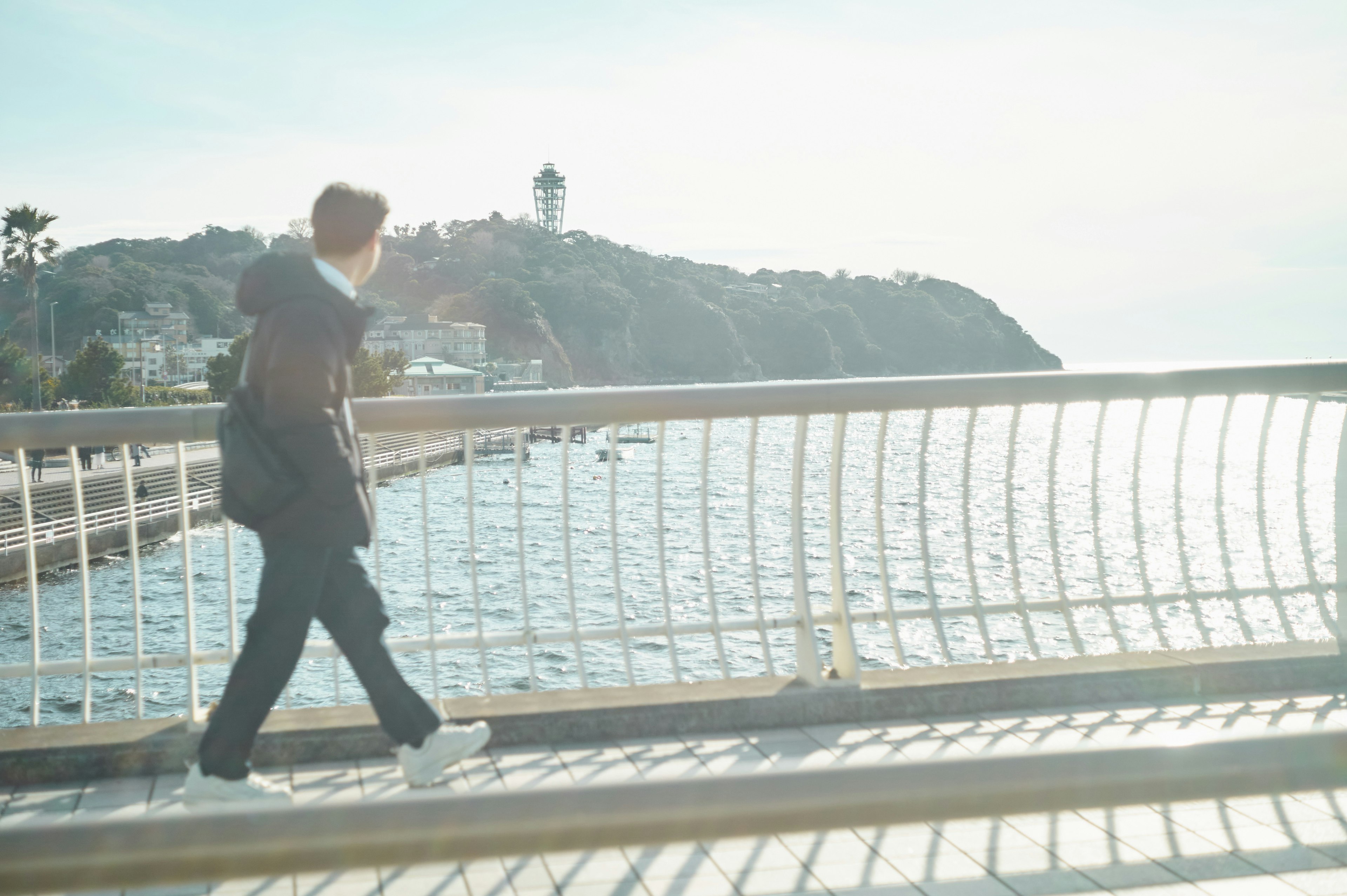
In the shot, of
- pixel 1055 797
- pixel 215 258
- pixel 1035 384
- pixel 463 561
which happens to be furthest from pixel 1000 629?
pixel 215 258

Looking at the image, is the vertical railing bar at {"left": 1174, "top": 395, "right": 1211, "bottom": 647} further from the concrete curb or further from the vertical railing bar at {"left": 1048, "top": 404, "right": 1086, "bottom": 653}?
the vertical railing bar at {"left": 1048, "top": 404, "right": 1086, "bottom": 653}

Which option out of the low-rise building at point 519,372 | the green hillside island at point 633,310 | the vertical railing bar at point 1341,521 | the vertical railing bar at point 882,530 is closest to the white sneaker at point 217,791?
the vertical railing bar at point 882,530

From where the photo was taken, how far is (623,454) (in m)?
121

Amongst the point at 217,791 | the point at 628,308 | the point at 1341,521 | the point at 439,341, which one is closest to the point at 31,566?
the point at 217,791

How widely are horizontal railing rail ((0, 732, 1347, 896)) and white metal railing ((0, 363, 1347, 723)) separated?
234cm

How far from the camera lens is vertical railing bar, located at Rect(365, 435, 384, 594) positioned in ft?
9.50

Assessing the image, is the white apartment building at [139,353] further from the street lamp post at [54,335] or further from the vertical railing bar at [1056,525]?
the vertical railing bar at [1056,525]

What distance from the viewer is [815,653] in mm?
3654

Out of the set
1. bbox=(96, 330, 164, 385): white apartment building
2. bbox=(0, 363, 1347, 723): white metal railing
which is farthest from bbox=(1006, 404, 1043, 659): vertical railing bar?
bbox=(96, 330, 164, 385): white apartment building

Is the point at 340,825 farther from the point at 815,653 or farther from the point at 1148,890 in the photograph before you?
the point at 815,653

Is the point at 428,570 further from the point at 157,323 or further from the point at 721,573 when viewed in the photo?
the point at 157,323

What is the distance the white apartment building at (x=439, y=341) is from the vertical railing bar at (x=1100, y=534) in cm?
14045

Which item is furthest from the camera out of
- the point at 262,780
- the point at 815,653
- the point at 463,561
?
the point at 463,561

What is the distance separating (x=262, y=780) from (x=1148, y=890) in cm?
216
